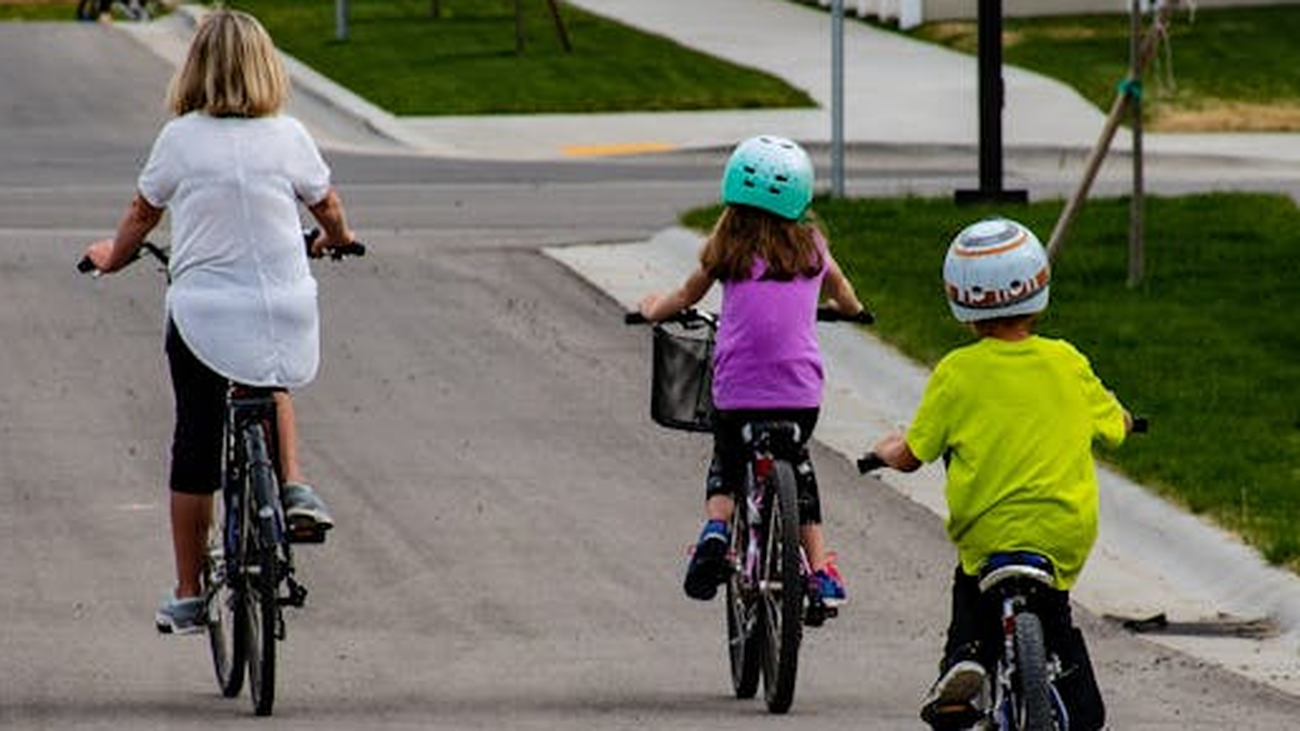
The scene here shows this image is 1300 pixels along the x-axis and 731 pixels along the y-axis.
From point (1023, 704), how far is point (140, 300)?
39.2 feet

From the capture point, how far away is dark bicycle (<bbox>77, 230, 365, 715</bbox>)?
34.0ft

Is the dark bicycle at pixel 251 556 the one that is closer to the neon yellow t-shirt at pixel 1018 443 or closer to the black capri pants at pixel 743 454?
the black capri pants at pixel 743 454

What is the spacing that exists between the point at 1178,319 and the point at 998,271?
10057 millimetres

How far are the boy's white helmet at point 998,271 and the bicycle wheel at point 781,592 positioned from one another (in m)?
1.96

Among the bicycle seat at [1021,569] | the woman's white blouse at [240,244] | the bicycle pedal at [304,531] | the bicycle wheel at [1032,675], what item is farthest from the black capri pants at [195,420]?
the bicycle wheel at [1032,675]

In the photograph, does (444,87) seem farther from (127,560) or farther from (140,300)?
(127,560)

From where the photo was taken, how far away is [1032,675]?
834 cm

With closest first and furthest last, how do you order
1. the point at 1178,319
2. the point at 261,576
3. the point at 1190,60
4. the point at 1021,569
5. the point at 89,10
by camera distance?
the point at 1021,569, the point at 261,576, the point at 1178,319, the point at 1190,60, the point at 89,10

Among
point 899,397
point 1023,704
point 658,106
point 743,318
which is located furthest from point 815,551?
point 658,106

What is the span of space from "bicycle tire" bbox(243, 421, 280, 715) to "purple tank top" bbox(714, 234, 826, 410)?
1.36 m

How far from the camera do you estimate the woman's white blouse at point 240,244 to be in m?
10.6

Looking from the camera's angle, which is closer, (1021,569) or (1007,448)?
(1021,569)

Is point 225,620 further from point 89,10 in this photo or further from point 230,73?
point 89,10

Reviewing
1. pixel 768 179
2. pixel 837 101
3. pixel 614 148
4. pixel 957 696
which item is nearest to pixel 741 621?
pixel 768 179
